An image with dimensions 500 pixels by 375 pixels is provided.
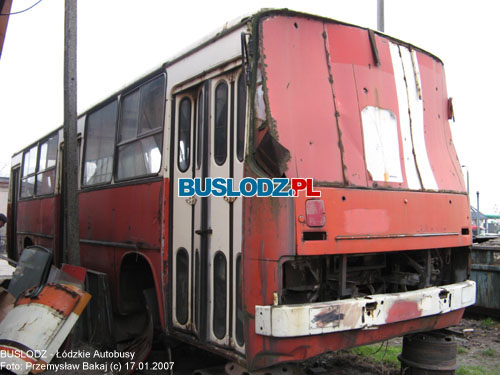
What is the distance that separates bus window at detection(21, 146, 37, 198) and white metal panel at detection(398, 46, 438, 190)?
8.09m

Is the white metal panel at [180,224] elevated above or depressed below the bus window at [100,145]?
below

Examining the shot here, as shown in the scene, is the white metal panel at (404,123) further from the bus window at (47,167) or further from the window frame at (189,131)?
the bus window at (47,167)

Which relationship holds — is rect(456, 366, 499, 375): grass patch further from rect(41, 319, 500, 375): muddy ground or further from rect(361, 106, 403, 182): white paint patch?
rect(361, 106, 403, 182): white paint patch

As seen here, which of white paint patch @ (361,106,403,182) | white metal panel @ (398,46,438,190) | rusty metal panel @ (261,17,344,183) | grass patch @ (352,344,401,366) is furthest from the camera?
grass patch @ (352,344,401,366)

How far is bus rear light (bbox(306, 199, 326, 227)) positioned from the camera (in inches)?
127

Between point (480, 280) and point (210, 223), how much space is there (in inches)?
216

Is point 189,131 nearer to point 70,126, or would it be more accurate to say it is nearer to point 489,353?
point 70,126

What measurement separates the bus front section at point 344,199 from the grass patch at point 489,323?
3.16 meters

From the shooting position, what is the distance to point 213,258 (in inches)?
146

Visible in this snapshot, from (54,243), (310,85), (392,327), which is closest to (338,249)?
(392,327)

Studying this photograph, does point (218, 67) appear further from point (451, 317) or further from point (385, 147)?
point (451, 317)

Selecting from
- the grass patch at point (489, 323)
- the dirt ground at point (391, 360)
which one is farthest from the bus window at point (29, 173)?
the grass patch at point (489, 323)

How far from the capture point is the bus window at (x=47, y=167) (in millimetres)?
8375

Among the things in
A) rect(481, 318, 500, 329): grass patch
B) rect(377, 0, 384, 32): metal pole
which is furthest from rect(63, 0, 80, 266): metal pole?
rect(377, 0, 384, 32): metal pole
